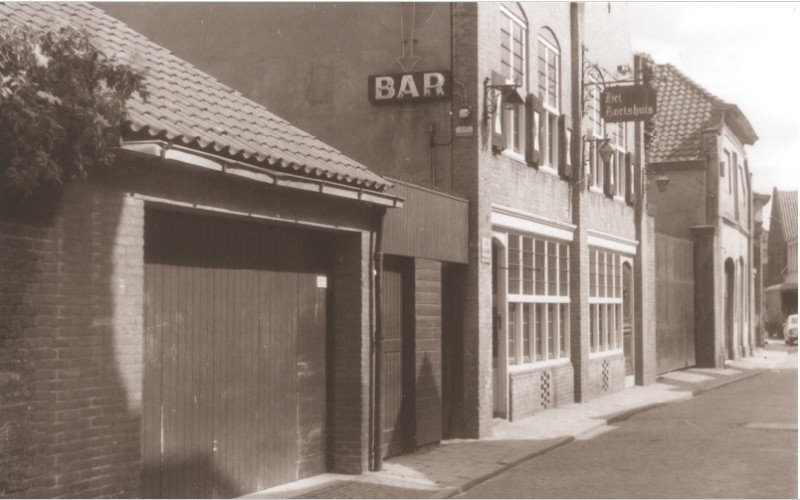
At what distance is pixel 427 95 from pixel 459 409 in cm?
445

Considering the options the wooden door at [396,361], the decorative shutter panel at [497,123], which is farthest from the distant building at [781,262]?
the wooden door at [396,361]

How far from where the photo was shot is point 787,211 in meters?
67.6

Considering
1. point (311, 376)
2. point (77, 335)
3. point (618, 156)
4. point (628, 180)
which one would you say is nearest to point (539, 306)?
point (618, 156)

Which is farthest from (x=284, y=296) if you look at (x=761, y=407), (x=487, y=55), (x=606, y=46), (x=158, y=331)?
(x=606, y=46)

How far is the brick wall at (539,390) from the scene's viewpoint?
17344mm

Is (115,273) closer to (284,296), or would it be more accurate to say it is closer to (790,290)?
(284,296)

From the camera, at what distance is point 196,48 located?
1716 centimetres

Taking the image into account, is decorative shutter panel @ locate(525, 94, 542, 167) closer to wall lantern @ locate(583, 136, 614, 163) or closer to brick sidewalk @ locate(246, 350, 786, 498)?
wall lantern @ locate(583, 136, 614, 163)

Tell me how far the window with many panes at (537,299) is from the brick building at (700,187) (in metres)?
12.8

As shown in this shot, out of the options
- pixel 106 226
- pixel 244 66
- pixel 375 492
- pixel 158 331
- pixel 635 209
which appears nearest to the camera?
pixel 106 226

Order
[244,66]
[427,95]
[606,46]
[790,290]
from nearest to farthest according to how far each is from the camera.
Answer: [427,95], [244,66], [606,46], [790,290]

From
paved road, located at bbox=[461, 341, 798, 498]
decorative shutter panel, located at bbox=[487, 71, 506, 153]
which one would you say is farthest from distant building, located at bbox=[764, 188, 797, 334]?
decorative shutter panel, located at bbox=[487, 71, 506, 153]

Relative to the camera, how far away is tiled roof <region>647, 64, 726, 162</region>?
33969 mm

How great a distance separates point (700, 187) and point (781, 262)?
4252 centimetres
